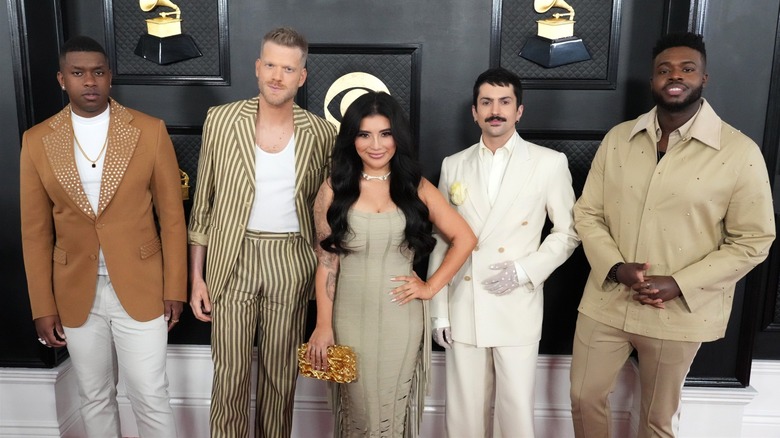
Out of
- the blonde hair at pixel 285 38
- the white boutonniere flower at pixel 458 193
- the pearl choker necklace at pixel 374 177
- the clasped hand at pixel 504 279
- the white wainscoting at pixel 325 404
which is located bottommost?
the white wainscoting at pixel 325 404

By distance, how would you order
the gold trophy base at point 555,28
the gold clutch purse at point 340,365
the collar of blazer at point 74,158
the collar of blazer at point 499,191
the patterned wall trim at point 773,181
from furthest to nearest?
the gold trophy base at point 555,28 < the patterned wall trim at point 773,181 < the collar of blazer at point 499,191 < the collar of blazer at point 74,158 < the gold clutch purse at point 340,365

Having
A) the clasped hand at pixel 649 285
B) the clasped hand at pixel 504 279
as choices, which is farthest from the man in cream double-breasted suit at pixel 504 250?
the clasped hand at pixel 649 285

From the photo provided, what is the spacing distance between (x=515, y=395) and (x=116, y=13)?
7.84 feet

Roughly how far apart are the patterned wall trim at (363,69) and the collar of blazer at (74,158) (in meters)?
0.84

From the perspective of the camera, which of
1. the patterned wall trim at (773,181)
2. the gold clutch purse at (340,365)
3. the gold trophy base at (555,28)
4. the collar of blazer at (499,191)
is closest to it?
the gold clutch purse at (340,365)

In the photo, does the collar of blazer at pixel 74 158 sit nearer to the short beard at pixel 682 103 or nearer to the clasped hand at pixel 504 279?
the clasped hand at pixel 504 279

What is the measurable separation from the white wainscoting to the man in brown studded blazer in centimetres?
55

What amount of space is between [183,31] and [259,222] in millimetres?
1102

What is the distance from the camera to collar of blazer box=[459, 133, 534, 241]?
2.34 meters

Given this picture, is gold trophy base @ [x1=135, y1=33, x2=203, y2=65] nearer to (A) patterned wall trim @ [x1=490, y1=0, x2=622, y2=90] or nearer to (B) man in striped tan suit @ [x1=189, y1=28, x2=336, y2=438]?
(B) man in striped tan suit @ [x1=189, y1=28, x2=336, y2=438]

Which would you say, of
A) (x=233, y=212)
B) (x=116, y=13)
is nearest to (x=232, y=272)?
(x=233, y=212)

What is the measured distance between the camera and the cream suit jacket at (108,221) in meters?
2.26

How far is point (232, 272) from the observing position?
2.29 metres

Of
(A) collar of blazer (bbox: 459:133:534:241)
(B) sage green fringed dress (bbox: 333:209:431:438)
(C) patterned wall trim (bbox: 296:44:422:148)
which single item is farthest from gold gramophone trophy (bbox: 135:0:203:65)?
(A) collar of blazer (bbox: 459:133:534:241)
